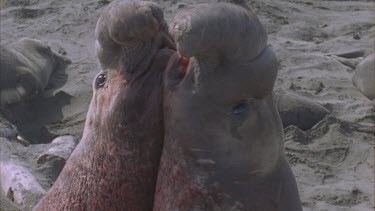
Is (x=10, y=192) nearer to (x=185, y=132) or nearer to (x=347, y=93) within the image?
(x=185, y=132)

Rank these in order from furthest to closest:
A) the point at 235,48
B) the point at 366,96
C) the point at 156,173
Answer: the point at 366,96
the point at 156,173
the point at 235,48

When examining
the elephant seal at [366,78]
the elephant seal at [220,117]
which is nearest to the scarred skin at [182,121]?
the elephant seal at [220,117]

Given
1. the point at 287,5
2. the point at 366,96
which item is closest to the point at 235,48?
the point at 366,96

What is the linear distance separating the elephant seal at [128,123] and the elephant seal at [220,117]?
0.14 feet

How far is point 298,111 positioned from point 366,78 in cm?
112

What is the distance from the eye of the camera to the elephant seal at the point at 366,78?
5977 millimetres

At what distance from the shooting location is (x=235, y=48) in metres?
1.15

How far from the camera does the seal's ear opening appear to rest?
4.03 feet

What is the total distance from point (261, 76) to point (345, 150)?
385 centimetres

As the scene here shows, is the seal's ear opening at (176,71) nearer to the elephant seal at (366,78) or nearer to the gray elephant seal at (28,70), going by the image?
the gray elephant seal at (28,70)

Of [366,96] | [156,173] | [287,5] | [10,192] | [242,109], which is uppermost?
[242,109]

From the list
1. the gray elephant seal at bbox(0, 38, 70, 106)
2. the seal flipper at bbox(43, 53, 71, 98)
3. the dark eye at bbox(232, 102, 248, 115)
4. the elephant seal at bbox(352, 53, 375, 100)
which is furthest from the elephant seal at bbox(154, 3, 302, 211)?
the seal flipper at bbox(43, 53, 71, 98)

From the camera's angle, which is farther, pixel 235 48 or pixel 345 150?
pixel 345 150

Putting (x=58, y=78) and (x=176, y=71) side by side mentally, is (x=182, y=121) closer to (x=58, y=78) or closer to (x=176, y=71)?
(x=176, y=71)
